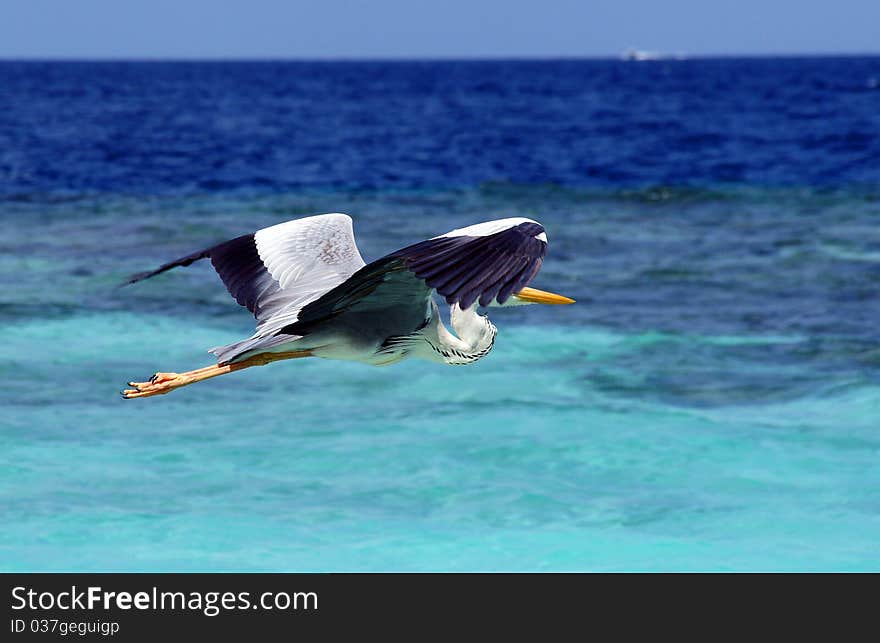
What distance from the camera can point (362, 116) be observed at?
5541 centimetres

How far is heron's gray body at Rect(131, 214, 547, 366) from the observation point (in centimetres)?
587

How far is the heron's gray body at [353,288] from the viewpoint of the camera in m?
5.87

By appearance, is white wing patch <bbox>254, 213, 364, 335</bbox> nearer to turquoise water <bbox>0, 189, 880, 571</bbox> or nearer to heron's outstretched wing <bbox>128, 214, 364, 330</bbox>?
heron's outstretched wing <bbox>128, 214, 364, 330</bbox>

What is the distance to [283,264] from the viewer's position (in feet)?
25.9

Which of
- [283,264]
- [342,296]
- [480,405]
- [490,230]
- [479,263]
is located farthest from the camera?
[480,405]

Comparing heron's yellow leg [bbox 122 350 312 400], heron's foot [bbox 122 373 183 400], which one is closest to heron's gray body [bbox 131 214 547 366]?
heron's yellow leg [bbox 122 350 312 400]

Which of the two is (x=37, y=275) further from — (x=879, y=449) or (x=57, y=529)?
(x=879, y=449)

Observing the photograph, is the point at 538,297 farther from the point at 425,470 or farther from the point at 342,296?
the point at 425,470

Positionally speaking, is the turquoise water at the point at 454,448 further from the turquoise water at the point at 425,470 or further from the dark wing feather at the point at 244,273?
the dark wing feather at the point at 244,273

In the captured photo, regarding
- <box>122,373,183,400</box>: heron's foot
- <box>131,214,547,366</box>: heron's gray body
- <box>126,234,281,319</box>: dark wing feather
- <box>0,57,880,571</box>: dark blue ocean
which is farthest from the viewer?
<box>0,57,880,571</box>: dark blue ocean

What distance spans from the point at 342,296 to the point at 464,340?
113cm

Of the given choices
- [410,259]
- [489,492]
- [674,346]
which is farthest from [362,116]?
[410,259]

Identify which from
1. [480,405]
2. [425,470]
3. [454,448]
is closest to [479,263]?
[425,470]

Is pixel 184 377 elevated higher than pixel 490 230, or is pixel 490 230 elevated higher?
pixel 184 377
